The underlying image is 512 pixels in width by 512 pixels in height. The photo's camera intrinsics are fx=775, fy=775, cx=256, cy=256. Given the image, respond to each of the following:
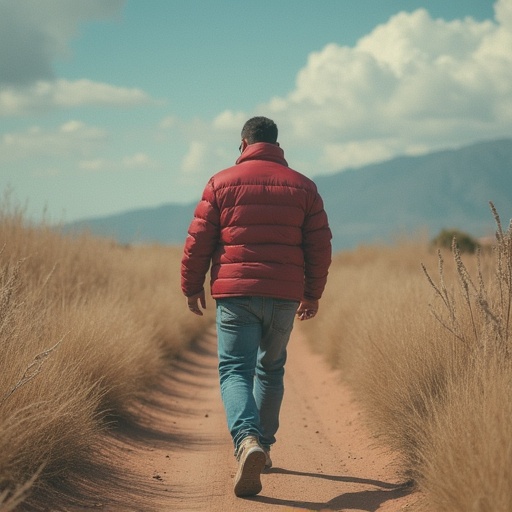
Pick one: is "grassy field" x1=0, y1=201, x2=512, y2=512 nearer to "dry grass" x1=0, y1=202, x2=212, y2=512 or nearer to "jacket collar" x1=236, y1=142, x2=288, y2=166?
"dry grass" x1=0, y1=202, x2=212, y2=512

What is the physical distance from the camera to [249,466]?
497 centimetres

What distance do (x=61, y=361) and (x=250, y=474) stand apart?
2002mm

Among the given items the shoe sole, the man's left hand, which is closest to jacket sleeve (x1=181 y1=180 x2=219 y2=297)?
the man's left hand

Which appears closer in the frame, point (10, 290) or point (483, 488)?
point (483, 488)

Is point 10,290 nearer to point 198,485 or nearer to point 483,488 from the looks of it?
point 198,485

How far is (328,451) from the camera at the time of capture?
6.90m

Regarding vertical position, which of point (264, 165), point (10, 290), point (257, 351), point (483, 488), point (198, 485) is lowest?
point (198, 485)

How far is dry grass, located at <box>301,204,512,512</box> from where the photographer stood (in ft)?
12.6

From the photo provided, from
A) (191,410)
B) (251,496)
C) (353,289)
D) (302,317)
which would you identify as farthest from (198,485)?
(353,289)

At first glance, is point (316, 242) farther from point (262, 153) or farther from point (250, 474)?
point (250, 474)

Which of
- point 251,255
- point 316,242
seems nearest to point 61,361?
point 251,255

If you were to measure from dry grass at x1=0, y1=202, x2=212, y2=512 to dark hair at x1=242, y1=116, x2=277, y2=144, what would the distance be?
6.47 ft

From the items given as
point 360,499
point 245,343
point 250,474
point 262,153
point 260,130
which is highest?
point 260,130

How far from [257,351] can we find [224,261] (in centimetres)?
71
